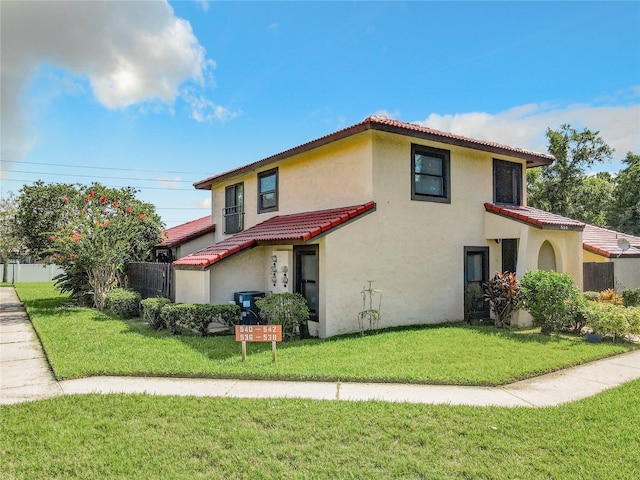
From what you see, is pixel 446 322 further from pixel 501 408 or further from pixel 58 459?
pixel 58 459

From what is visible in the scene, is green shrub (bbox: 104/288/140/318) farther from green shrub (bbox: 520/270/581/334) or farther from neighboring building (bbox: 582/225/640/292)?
neighboring building (bbox: 582/225/640/292)

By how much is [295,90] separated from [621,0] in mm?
9927

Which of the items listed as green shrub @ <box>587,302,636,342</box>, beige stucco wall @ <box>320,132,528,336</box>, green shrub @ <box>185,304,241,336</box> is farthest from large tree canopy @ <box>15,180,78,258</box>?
green shrub @ <box>587,302,636,342</box>

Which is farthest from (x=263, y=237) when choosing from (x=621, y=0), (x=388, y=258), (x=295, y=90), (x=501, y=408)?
(x=621, y=0)

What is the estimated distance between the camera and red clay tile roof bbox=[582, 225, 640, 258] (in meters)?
16.5

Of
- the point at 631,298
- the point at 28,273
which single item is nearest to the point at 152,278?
the point at 631,298

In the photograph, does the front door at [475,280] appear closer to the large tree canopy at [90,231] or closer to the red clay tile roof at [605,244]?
the red clay tile roof at [605,244]

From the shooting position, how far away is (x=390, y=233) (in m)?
10.7

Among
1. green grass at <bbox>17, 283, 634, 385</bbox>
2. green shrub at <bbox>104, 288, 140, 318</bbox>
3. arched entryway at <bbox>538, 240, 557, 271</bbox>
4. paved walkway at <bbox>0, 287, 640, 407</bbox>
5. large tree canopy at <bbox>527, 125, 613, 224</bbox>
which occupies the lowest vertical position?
paved walkway at <bbox>0, 287, 640, 407</bbox>

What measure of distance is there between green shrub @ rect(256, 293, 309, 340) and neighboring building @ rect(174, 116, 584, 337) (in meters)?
0.63

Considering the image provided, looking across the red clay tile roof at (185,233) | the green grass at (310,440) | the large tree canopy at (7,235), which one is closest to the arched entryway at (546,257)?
the green grass at (310,440)

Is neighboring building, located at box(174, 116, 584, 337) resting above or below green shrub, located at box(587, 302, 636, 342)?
above

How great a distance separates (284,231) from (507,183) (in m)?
7.79

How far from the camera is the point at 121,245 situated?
51.0ft
